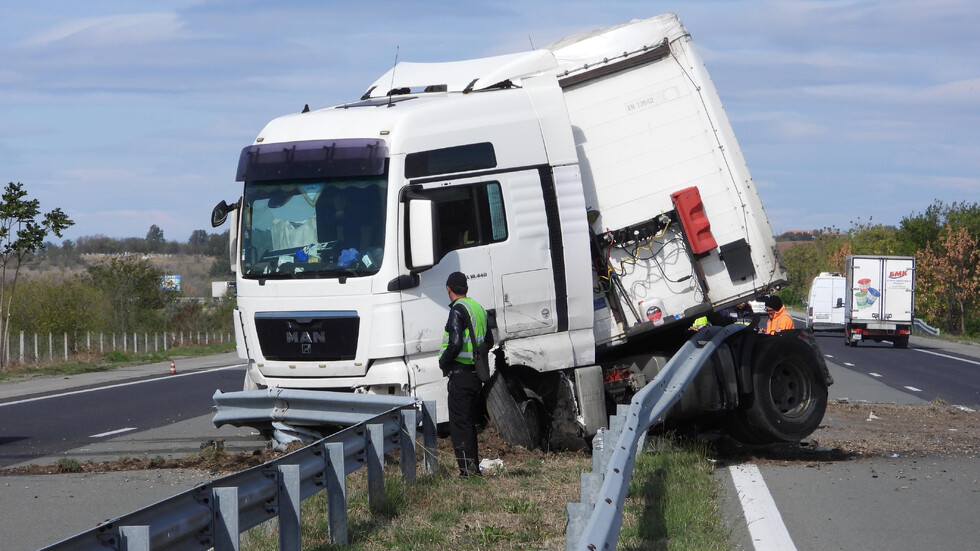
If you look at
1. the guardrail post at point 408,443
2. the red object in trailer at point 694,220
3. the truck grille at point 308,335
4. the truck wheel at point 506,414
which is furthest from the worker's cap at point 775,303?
the guardrail post at point 408,443

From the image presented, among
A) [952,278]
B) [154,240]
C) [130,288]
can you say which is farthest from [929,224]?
A: [154,240]

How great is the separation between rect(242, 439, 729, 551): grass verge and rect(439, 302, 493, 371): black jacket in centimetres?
83

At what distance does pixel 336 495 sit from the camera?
685 centimetres

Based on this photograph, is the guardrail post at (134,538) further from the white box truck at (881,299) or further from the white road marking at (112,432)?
the white box truck at (881,299)

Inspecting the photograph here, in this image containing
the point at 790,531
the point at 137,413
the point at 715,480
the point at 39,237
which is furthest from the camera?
the point at 39,237

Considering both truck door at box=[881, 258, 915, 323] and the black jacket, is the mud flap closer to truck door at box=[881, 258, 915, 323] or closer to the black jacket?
the black jacket

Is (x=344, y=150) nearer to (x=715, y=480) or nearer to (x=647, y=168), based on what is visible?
(x=647, y=168)

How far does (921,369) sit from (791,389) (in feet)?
66.7

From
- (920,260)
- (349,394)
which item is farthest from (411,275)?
(920,260)

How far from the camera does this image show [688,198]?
37.1 ft

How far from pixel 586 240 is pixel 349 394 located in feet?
9.21

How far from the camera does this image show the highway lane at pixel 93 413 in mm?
13319

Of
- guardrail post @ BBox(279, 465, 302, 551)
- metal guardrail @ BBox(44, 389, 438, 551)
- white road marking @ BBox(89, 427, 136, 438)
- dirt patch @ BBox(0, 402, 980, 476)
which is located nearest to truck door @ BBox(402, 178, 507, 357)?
metal guardrail @ BBox(44, 389, 438, 551)

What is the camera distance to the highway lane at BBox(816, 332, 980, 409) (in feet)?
70.9
